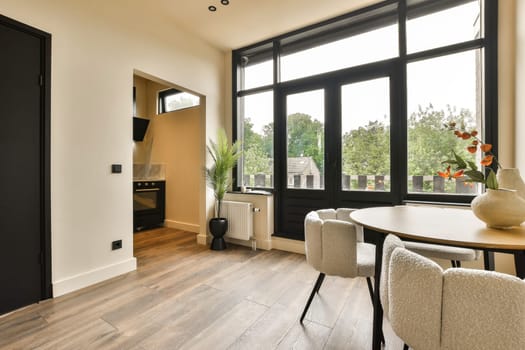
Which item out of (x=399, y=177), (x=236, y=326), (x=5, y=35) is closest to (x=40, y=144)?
(x=5, y=35)

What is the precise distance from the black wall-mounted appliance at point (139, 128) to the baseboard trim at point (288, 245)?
341 centimetres

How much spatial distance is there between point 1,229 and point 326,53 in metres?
3.80

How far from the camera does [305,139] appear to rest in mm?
3436

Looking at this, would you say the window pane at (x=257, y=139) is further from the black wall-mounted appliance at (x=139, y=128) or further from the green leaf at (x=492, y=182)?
the green leaf at (x=492, y=182)

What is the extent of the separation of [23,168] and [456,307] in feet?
9.43

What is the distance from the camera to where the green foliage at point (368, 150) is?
114 inches

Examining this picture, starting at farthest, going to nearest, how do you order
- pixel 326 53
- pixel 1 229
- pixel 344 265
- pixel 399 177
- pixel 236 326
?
1. pixel 326 53
2. pixel 399 177
3. pixel 1 229
4. pixel 236 326
5. pixel 344 265

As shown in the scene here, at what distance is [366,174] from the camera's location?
3.01 meters

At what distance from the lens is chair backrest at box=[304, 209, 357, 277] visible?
151 cm

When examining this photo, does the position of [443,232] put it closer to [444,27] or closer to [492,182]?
[492,182]

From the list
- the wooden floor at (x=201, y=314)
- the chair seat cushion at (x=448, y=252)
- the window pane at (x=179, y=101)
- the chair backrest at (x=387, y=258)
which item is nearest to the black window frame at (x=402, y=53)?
the chair seat cushion at (x=448, y=252)

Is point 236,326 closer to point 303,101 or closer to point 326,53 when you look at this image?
point 303,101

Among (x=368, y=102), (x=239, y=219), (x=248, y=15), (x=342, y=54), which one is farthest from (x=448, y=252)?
(x=248, y=15)

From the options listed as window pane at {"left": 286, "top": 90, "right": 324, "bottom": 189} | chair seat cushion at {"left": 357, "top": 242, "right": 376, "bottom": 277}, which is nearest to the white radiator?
window pane at {"left": 286, "top": 90, "right": 324, "bottom": 189}
